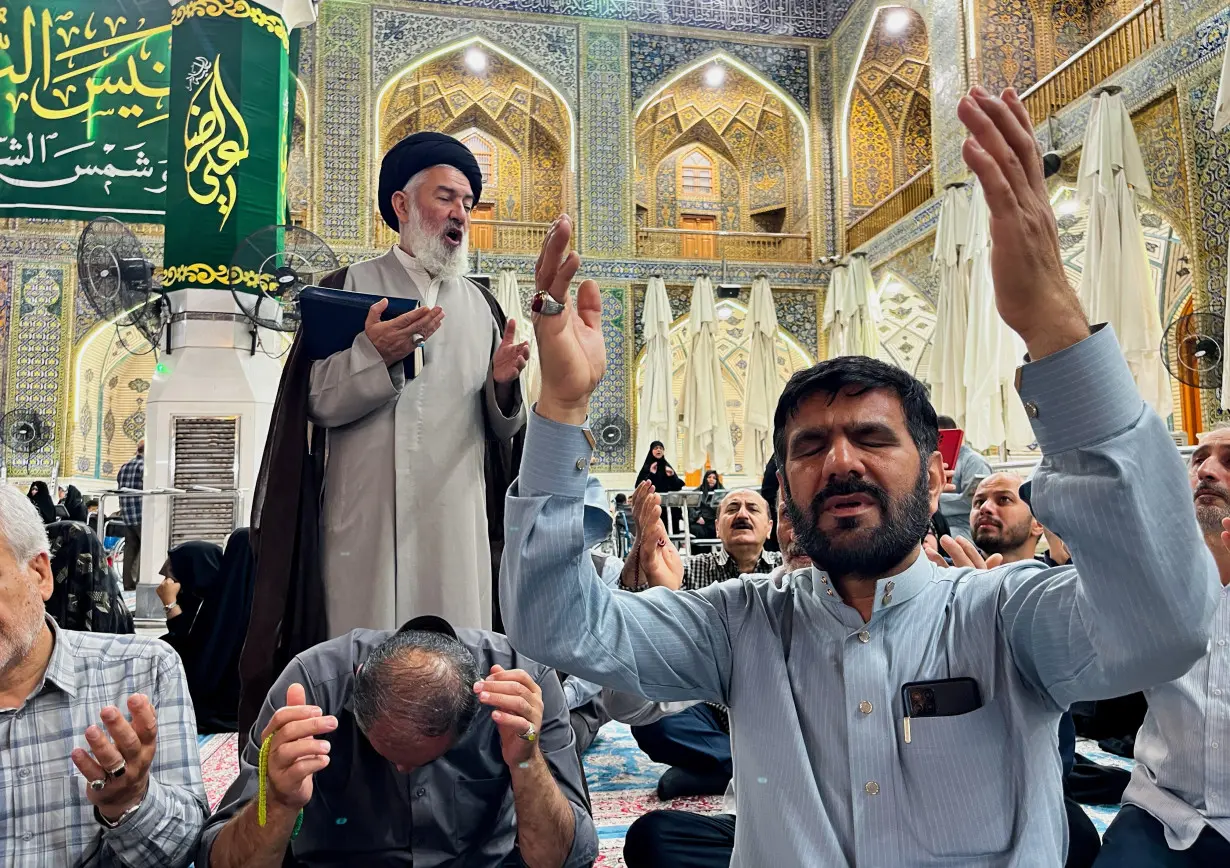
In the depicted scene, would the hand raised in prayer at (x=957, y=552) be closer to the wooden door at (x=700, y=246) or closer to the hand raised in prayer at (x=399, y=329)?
A: the hand raised in prayer at (x=399, y=329)

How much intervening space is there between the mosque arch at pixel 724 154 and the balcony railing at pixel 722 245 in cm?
34

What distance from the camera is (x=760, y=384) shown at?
27.3 feet

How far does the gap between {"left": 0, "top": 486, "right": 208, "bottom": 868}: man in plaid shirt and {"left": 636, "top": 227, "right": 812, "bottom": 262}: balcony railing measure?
935 centimetres

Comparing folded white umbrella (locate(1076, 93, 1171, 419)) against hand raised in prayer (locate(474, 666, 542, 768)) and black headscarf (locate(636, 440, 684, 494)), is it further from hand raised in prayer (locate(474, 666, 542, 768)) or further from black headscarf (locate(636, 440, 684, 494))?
hand raised in prayer (locate(474, 666, 542, 768))

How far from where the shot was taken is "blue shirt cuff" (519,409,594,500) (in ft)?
2.94

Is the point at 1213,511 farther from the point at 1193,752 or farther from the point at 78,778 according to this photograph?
the point at 78,778

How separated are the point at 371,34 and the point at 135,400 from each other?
555 cm

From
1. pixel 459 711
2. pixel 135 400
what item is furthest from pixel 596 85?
pixel 459 711

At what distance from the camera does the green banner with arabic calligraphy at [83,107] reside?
196 inches

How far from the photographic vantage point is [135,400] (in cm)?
1198

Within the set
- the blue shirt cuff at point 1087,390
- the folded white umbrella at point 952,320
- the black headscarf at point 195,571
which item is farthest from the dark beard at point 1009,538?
the folded white umbrella at point 952,320

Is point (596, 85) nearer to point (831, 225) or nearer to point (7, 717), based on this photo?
point (831, 225)

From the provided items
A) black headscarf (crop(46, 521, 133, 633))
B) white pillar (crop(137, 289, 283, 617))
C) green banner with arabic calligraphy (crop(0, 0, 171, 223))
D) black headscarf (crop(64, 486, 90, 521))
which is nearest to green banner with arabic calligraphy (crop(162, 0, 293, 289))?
white pillar (crop(137, 289, 283, 617))

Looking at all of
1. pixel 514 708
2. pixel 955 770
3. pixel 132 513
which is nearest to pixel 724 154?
pixel 132 513
